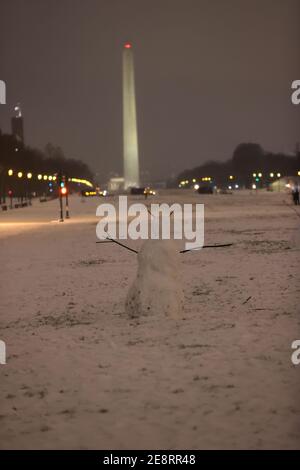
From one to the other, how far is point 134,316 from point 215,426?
5.19 meters

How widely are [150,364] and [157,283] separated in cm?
245

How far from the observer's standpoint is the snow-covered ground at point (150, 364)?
684 cm

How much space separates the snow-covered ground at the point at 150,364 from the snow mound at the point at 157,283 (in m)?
0.11

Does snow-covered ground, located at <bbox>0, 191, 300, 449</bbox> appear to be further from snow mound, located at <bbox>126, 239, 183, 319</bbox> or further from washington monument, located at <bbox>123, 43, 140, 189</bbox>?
washington monument, located at <bbox>123, 43, 140, 189</bbox>

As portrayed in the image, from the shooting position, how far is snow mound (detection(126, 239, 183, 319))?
37.3 ft

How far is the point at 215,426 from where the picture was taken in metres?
6.87

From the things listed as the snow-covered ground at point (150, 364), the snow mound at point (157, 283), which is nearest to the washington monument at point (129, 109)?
the snow-covered ground at point (150, 364)

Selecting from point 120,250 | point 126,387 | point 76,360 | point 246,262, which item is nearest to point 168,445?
point 126,387

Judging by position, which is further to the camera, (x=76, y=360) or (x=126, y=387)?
(x=76, y=360)

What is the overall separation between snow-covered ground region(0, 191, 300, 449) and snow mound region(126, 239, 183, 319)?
0.36 feet

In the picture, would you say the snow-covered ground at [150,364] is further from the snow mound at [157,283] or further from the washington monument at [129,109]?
the washington monument at [129,109]

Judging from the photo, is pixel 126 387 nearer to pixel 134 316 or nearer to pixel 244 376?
pixel 244 376

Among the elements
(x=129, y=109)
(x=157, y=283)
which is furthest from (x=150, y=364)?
(x=129, y=109)

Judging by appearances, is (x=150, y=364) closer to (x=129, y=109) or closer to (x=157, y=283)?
(x=157, y=283)
